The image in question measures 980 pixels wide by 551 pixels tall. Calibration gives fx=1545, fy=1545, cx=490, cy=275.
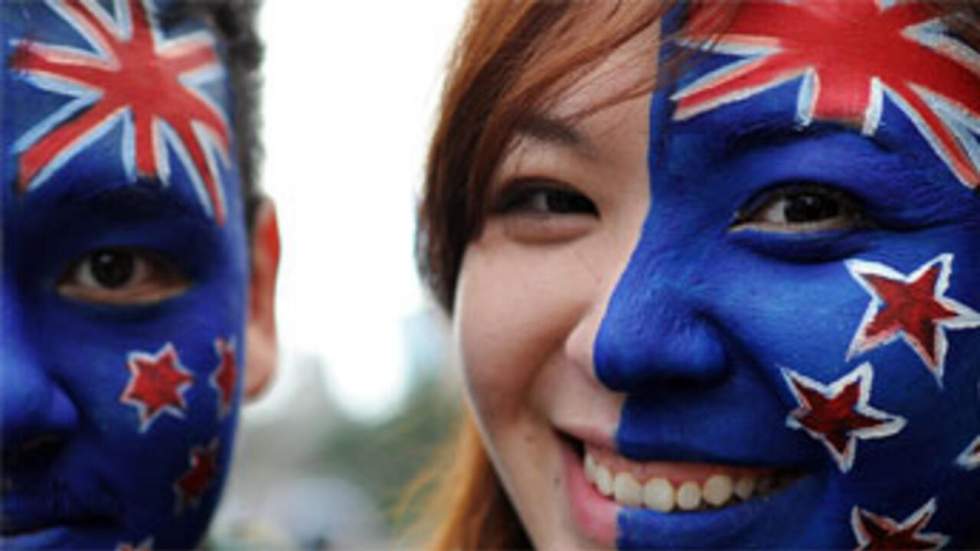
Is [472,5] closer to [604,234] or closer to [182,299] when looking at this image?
[604,234]

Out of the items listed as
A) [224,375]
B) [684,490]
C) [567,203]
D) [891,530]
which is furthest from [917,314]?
[224,375]

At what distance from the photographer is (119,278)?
2312 mm

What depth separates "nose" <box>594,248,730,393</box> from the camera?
1.96 m

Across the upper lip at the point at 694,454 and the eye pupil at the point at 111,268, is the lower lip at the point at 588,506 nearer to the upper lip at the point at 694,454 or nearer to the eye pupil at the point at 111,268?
the upper lip at the point at 694,454

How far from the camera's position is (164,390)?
7.64 feet

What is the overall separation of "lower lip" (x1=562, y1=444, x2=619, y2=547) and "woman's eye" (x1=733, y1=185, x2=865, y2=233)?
1.45 feet

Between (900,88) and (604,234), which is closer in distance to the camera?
(900,88)

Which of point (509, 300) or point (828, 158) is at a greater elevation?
point (828, 158)

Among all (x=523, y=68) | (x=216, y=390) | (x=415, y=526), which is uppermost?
(x=523, y=68)

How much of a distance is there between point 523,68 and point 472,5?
0.19 m

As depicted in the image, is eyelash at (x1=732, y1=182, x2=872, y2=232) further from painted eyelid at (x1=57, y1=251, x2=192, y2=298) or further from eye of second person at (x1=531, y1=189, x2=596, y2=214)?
painted eyelid at (x1=57, y1=251, x2=192, y2=298)

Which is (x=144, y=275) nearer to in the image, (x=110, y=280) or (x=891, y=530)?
(x=110, y=280)

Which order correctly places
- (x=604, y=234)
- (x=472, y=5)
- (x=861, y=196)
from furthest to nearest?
(x=472, y=5)
(x=604, y=234)
(x=861, y=196)

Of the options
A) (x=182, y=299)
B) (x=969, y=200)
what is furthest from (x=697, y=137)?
(x=182, y=299)
